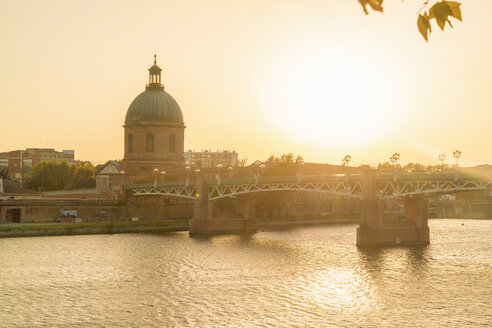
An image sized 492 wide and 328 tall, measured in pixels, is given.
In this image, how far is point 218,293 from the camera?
130 feet

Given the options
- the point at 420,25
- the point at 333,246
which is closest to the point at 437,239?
the point at 333,246

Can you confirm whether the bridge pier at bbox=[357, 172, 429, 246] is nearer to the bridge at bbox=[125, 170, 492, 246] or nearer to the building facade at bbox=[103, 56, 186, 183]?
the bridge at bbox=[125, 170, 492, 246]

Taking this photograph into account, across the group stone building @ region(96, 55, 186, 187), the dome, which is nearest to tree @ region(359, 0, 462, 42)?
stone building @ region(96, 55, 186, 187)

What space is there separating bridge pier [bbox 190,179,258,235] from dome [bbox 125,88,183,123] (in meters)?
29.6

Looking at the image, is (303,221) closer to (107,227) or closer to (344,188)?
(344,188)

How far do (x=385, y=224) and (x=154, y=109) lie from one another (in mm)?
57791

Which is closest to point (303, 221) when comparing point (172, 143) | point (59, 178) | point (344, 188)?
point (172, 143)

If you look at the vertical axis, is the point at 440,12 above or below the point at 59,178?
below

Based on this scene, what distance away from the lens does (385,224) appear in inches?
2692

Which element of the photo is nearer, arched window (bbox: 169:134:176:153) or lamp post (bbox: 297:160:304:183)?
lamp post (bbox: 297:160:304:183)

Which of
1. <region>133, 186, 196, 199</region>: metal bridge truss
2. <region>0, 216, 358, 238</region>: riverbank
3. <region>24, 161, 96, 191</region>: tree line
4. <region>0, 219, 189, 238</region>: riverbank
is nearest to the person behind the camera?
<region>0, 219, 189, 238</region>: riverbank

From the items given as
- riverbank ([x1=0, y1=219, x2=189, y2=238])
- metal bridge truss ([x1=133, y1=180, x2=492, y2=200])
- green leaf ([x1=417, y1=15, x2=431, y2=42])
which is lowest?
riverbank ([x1=0, y1=219, x2=189, y2=238])

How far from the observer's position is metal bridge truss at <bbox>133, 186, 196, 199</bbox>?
90.5 metres

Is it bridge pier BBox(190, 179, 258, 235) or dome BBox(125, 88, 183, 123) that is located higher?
dome BBox(125, 88, 183, 123)
